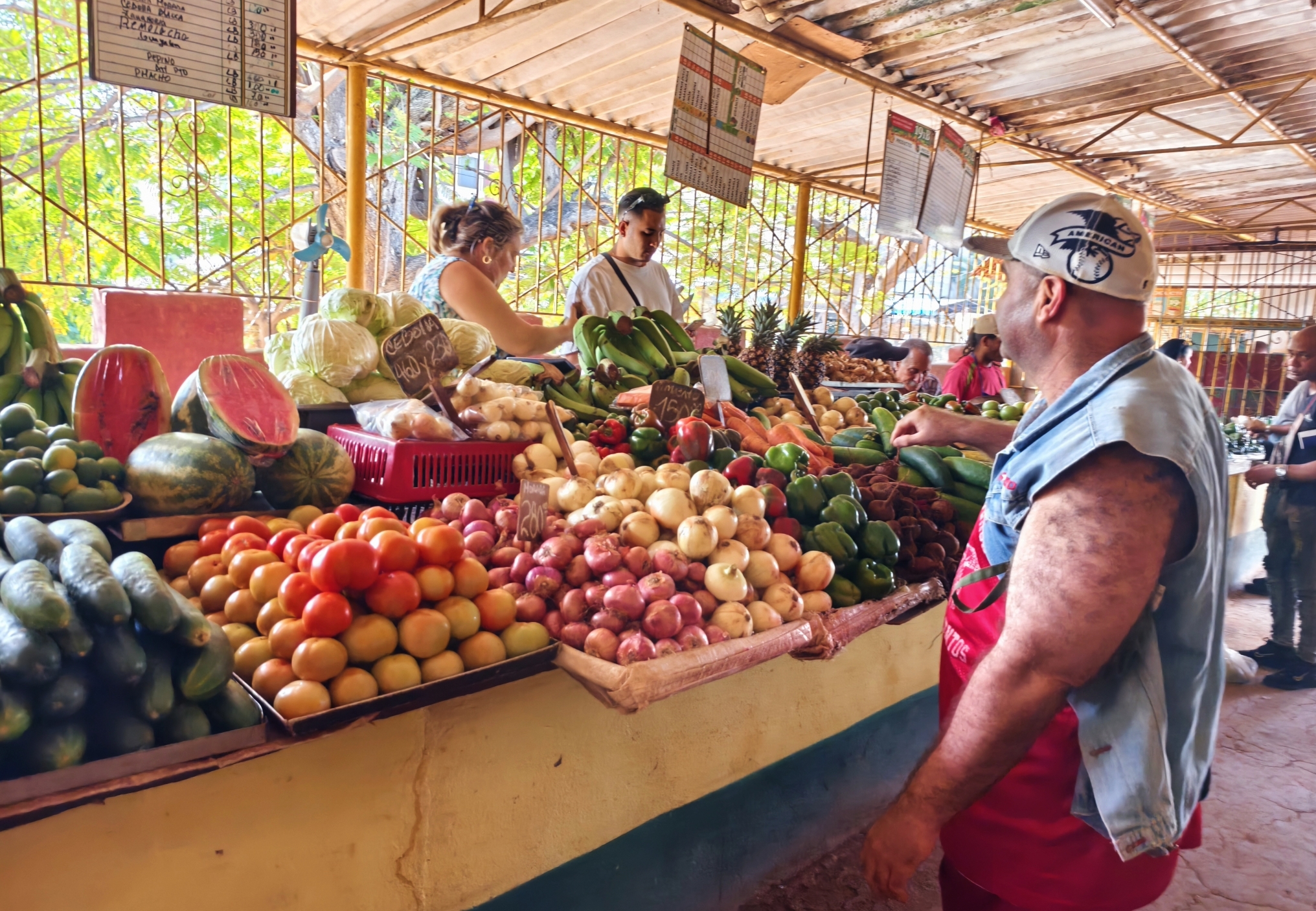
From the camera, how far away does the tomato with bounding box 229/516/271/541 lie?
6.14ft

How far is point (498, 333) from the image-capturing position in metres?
3.68

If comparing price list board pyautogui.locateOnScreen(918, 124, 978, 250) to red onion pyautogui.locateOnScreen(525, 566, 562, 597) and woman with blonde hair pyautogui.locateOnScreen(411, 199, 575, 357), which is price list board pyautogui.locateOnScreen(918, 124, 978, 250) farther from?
red onion pyautogui.locateOnScreen(525, 566, 562, 597)

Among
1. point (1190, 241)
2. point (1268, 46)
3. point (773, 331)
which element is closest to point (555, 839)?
point (773, 331)

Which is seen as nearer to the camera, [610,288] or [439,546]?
[439,546]

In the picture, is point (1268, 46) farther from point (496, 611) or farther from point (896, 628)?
point (496, 611)

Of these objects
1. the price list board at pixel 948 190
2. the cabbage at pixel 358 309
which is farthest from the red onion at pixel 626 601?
the price list board at pixel 948 190

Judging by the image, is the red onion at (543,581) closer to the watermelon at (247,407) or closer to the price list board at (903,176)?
the watermelon at (247,407)

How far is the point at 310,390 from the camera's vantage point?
2674mm

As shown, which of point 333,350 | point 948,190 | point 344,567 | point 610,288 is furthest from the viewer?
point 948,190

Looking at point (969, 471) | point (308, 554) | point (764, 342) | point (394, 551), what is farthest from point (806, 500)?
point (764, 342)

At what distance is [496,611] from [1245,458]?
8.30m

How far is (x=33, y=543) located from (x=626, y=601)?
1081 mm

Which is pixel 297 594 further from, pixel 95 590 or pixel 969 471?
pixel 969 471

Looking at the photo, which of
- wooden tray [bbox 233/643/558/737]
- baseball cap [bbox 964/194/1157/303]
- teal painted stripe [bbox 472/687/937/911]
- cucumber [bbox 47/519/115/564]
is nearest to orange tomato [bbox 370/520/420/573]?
wooden tray [bbox 233/643/558/737]
